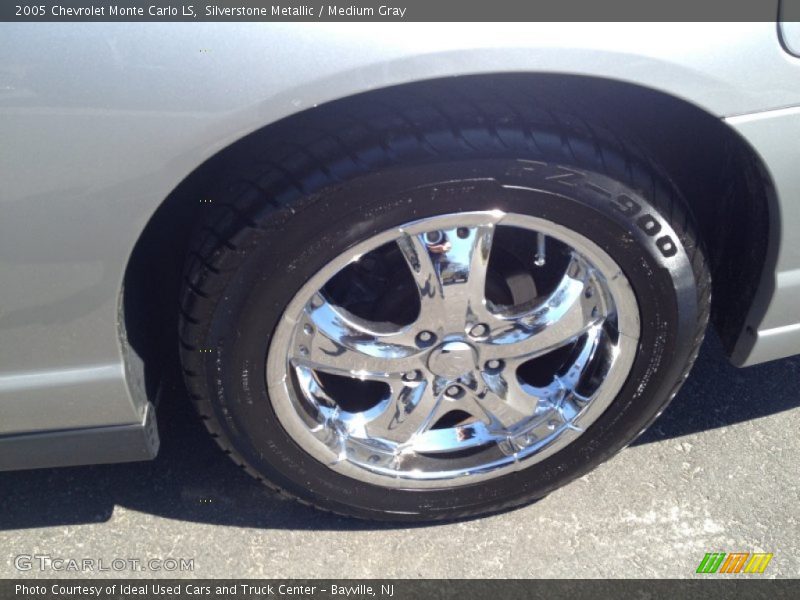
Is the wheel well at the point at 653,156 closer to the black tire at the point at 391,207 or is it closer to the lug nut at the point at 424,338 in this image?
the black tire at the point at 391,207

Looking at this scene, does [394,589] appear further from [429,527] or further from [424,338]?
[424,338]

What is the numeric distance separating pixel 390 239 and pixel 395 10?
438mm

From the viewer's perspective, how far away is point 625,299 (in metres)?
1.80

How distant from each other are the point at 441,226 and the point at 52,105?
0.72 meters

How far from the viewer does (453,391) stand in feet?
6.46

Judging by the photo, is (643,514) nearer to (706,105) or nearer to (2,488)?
(706,105)

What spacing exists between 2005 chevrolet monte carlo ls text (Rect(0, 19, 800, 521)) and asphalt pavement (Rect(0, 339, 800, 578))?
0.11 metres

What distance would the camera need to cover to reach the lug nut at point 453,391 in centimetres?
196

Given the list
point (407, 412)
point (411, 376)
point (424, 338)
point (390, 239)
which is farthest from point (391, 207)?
point (407, 412)

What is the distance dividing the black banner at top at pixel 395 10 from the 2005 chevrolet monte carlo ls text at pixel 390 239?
0.02 meters

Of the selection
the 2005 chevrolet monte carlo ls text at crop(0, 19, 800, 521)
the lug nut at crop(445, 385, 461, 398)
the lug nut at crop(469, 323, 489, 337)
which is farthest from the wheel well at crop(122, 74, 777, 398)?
the lug nut at crop(445, 385, 461, 398)

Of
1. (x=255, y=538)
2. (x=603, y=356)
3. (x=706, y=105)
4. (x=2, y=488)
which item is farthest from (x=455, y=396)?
(x=2, y=488)

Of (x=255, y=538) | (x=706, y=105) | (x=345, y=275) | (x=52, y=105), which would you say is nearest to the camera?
(x=52, y=105)

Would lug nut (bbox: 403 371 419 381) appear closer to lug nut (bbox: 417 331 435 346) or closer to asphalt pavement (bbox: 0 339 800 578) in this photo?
lug nut (bbox: 417 331 435 346)
